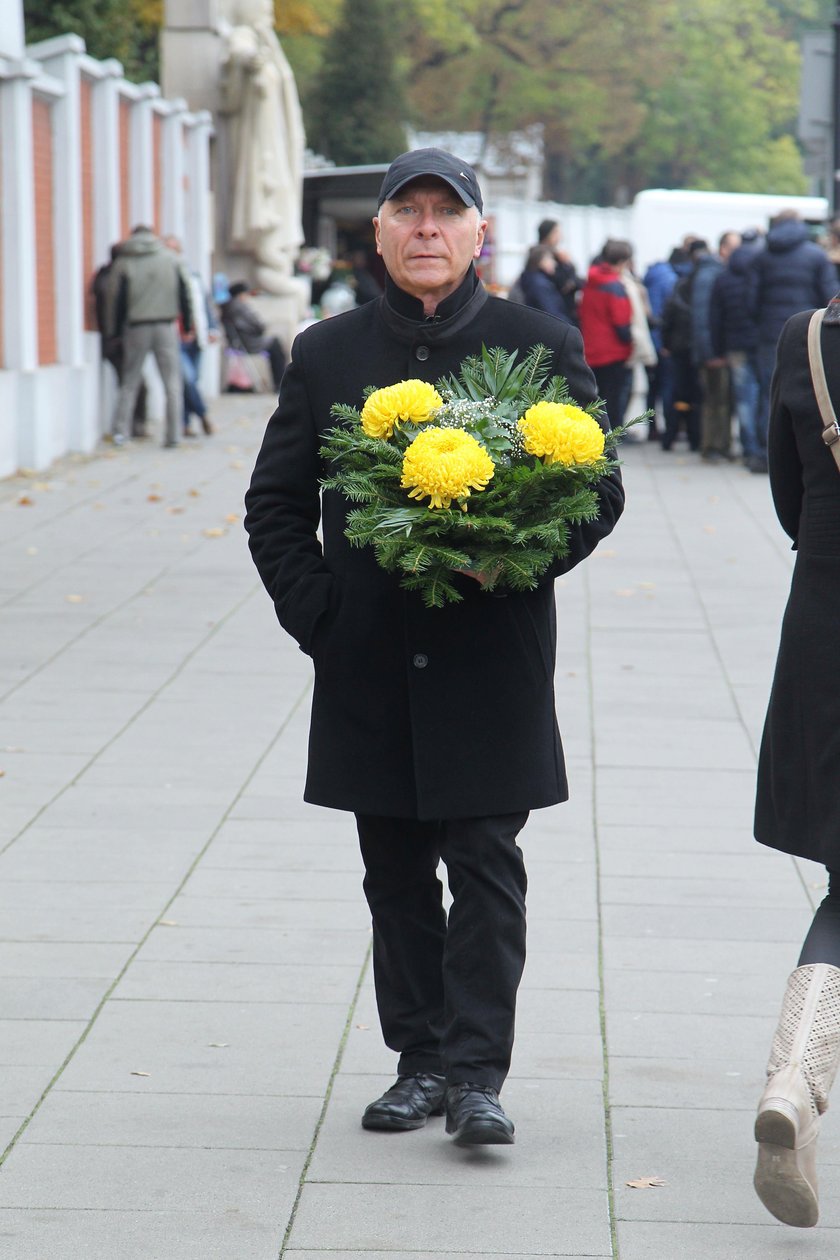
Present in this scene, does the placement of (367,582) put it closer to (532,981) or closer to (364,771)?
(364,771)

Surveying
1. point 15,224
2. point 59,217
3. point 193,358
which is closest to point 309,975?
point 15,224

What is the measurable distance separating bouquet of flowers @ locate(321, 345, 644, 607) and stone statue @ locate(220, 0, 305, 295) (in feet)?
79.9

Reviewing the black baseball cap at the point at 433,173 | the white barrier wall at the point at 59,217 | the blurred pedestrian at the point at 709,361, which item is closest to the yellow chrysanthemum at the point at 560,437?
the black baseball cap at the point at 433,173

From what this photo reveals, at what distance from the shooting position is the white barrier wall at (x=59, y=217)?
16.8m

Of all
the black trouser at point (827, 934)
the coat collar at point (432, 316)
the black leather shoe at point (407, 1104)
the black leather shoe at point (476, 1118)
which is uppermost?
the coat collar at point (432, 316)

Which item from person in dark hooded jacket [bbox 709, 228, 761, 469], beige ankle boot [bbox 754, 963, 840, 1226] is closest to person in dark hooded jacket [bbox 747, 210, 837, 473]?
person in dark hooded jacket [bbox 709, 228, 761, 469]

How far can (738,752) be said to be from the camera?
7.35 m

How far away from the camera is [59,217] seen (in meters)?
18.5

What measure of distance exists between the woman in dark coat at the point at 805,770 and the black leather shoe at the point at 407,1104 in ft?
2.73

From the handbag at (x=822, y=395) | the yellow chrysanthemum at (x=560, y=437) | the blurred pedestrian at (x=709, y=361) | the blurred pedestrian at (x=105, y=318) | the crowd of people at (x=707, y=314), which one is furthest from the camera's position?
the blurred pedestrian at (x=105, y=318)

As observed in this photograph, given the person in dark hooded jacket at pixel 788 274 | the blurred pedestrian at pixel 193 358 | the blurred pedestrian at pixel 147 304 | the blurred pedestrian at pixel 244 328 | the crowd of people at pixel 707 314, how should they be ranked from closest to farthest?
the person in dark hooded jacket at pixel 788 274 < the crowd of people at pixel 707 314 < the blurred pedestrian at pixel 147 304 < the blurred pedestrian at pixel 193 358 < the blurred pedestrian at pixel 244 328

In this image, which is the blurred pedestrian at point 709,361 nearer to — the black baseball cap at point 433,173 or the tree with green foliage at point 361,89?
the black baseball cap at point 433,173

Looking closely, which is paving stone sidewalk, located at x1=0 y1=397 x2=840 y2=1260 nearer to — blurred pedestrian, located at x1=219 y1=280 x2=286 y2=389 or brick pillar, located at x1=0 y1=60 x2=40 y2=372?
brick pillar, located at x1=0 y1=60 x2=40 y2=372

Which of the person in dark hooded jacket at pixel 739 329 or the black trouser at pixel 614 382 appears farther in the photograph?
the black trouser at pixel 614 382
